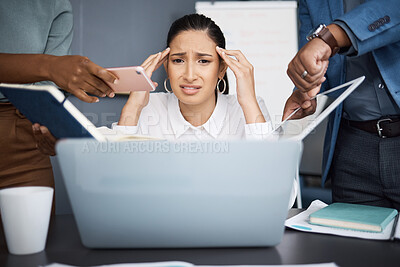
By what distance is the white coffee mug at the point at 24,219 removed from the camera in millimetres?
562

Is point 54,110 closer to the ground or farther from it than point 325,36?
closer to the ground

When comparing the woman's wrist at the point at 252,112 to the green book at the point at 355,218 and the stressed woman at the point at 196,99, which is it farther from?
the green book at the point at 355,218

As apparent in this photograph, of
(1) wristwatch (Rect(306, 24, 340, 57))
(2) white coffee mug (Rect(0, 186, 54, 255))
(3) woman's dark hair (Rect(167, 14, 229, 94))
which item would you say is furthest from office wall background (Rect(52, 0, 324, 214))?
(2) white coffee mug (Rect(0, 186, 54, 255))

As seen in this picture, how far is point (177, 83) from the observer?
1531 millimetres

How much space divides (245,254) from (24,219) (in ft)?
1.19

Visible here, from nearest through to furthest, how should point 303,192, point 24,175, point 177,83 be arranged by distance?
point 24,175 → point 177,83 → point 303,192

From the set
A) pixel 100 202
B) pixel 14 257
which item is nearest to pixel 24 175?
pixel 14 257

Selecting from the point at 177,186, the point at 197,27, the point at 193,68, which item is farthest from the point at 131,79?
the point at 197,27

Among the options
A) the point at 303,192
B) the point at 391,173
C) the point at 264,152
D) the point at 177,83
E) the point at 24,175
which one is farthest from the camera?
the point at 303,192

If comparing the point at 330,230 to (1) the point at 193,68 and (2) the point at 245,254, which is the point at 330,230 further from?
(1) the point at 193,68

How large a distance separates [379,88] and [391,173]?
0.27 meters

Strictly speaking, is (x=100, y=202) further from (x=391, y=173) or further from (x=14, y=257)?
(x=391, y=173)

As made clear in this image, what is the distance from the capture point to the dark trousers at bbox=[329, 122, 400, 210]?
1.11 meters

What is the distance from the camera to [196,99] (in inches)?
60.2
